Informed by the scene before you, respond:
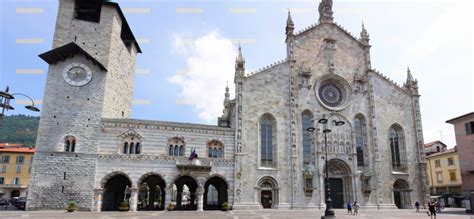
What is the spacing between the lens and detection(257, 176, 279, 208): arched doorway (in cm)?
3228

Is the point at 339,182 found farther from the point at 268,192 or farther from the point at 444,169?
the point at 444,169

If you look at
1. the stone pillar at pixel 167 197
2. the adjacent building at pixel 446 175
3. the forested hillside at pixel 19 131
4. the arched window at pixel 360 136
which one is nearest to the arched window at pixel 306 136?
the arched window at pixel 360 136

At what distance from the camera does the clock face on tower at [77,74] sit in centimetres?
3009

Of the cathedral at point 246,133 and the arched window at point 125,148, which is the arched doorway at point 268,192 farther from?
the arched window at point 125,148

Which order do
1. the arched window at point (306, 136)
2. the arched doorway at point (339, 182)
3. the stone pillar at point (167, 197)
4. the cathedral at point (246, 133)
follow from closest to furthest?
the cathedral at point (246, 133) → the stone pillar at point (167, 197) → the arched window at point (306, 136) → the arched doorway at point (339, 182)

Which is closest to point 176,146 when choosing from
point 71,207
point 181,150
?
point 181,150

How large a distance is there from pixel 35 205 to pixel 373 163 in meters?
34.6

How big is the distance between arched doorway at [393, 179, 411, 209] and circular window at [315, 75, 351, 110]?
11359mm

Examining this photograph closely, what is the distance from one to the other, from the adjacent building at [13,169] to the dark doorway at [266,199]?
5215cm

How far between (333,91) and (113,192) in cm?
2809

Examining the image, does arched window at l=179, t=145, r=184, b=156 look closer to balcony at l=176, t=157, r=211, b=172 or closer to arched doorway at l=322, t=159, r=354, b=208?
balcony at l=176, t=157, r=211, b=172

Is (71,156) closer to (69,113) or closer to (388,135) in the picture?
(69,113)

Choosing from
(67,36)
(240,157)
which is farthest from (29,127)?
(240,157)

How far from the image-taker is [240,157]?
31703 millimetres
